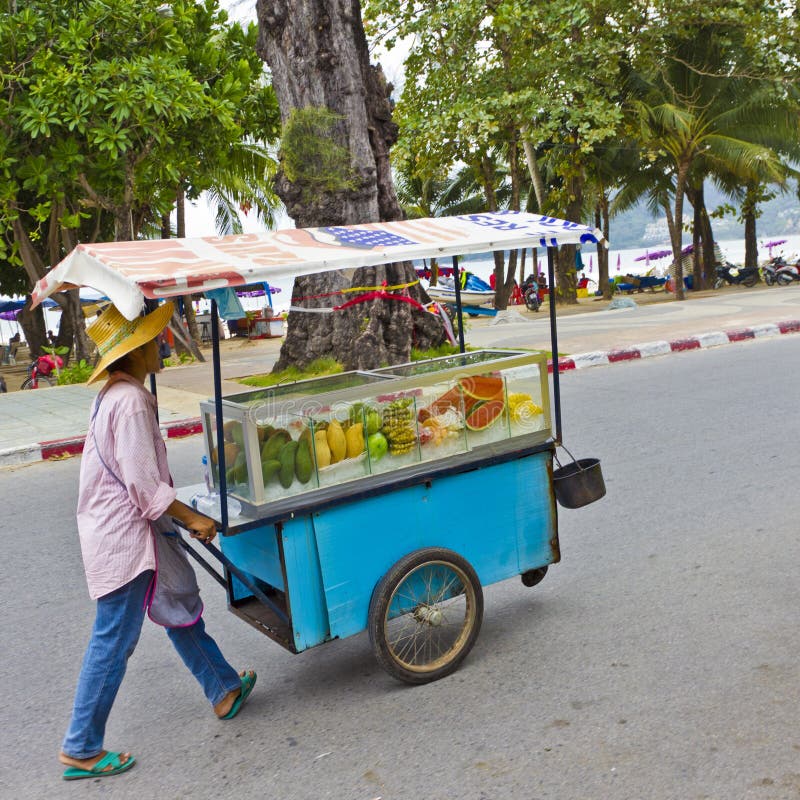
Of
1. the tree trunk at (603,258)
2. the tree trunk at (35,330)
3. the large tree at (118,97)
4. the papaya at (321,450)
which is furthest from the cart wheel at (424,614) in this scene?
the tree trunk at (35,330)

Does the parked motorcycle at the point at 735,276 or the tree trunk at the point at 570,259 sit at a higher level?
the tree trunk at the point at 570,259

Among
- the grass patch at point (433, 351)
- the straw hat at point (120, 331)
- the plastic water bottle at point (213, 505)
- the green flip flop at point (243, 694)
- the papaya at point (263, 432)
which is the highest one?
the straw hat at point (120, 331)

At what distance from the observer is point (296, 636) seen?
334 centimetres

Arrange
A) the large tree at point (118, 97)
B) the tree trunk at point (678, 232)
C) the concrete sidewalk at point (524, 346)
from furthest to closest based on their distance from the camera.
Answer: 1. the tree trunk at point (678, 232)
2. the large tree at point (118, 97)
3. the concrete sidewalk at point (524, 346)

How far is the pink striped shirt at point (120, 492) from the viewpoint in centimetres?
298

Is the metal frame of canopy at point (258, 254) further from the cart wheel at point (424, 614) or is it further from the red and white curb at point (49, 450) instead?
the red and white curb at point (49, 450)

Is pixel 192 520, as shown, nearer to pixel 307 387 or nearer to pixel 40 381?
pixel 307 387

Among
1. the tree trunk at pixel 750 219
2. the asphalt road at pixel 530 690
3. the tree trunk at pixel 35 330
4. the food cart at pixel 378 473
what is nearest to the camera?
the asphalt road at pixel 530 690

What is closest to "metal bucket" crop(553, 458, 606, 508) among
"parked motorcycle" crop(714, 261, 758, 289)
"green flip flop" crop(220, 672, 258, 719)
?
"green flip flop" crop(220, 672, 258, 719)

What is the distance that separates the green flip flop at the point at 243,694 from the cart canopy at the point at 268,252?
1.50 metres

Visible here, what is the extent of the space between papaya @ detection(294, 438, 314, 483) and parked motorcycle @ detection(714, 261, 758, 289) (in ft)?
93.9

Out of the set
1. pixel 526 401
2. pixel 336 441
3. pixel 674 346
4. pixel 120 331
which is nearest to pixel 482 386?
pixel 526 401

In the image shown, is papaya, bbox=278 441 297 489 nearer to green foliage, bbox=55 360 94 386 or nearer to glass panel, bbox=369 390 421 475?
glass panel, bbox=369 390 421 475

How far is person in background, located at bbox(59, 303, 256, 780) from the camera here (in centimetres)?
299
